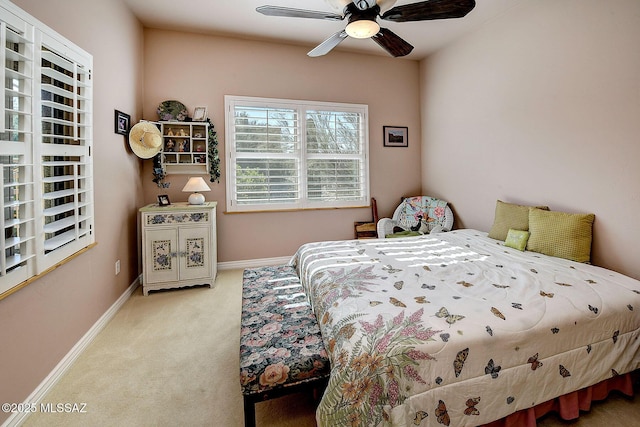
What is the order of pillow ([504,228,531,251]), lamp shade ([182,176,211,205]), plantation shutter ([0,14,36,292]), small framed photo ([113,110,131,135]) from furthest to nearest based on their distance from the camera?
lamp shade ([182,176,211,205]) → small framed photo ([113,110,131,135]) → pillow ([504,228,531,251]) → plantation shutter ([0,14,36,292])

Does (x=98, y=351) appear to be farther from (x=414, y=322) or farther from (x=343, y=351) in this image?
(x=414, y=322)

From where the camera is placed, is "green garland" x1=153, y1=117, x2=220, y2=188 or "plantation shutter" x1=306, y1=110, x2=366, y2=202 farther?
"plantation shutter" x1=306, y1=110, x2=366, y2=202

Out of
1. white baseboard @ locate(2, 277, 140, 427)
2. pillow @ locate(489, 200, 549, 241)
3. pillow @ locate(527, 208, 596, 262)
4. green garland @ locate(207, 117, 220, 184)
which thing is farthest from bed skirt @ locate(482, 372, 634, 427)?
green garland @ locate(207, 117, 220, 184)

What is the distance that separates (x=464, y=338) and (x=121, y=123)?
10.8ft

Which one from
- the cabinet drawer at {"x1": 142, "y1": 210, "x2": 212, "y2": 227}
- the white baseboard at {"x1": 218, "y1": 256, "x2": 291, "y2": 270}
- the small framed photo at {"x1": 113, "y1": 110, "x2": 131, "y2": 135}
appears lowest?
the white baseboard at {"x1": 218, "y1": 256, "x2": 291, "y2": 270}

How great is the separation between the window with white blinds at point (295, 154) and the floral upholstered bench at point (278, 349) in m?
2.12

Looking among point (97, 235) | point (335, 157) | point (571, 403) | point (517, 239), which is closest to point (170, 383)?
point (97, 235)

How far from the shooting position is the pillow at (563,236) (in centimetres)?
233

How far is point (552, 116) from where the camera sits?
2.71 meters

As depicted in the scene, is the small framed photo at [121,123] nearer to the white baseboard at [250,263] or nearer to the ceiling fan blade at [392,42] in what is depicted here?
the white baseboard at [250,263]

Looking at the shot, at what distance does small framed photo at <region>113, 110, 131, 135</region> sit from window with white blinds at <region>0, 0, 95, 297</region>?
0.66 m

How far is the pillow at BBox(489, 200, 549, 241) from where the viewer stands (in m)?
2.78

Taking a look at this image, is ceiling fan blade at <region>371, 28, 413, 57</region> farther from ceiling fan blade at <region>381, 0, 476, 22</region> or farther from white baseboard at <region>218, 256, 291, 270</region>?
white baseboard at <region>218, 256, 291, 270</region>

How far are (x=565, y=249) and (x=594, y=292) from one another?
83 cm
